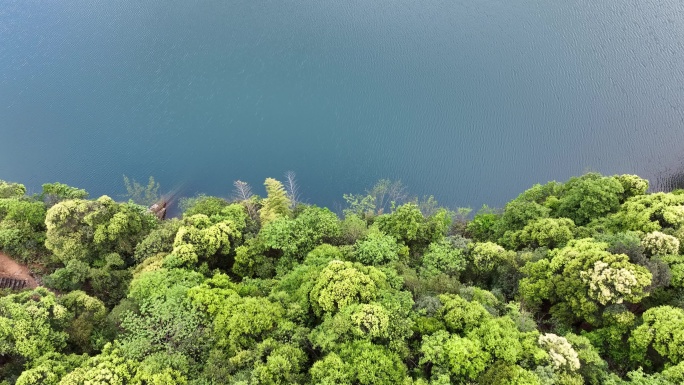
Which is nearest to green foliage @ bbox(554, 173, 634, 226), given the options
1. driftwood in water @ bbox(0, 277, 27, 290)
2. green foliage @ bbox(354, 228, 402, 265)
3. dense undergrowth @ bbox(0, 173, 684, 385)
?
dense undergrowth @ bbox(0, 173, 684, 385)

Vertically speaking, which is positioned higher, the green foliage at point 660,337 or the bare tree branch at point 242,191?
the bare tree branch at point 242,191

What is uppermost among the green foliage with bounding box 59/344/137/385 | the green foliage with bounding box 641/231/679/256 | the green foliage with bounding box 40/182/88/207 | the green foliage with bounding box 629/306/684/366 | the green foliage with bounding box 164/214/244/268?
the green foliage with bounding box 40/182/88/207

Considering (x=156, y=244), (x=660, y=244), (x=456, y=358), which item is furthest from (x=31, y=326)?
(x=660, y=244)

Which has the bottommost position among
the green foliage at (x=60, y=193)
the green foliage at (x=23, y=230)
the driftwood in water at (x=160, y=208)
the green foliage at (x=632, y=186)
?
the green foliage at (x=23, y=230)

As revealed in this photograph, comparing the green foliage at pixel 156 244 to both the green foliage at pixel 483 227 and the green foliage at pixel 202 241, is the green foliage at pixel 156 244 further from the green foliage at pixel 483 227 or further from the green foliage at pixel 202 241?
the green foliage at pixel 483 227

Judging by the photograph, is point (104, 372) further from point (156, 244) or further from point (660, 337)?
point (660, 337)

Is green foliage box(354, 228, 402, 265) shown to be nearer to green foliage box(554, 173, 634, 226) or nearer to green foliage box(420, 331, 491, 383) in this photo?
green foliage box(420, 331, 491, 383)

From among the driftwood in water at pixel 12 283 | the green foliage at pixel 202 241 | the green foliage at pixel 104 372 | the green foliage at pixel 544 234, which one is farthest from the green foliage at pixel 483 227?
the driftwood in water at pixel 12 283
